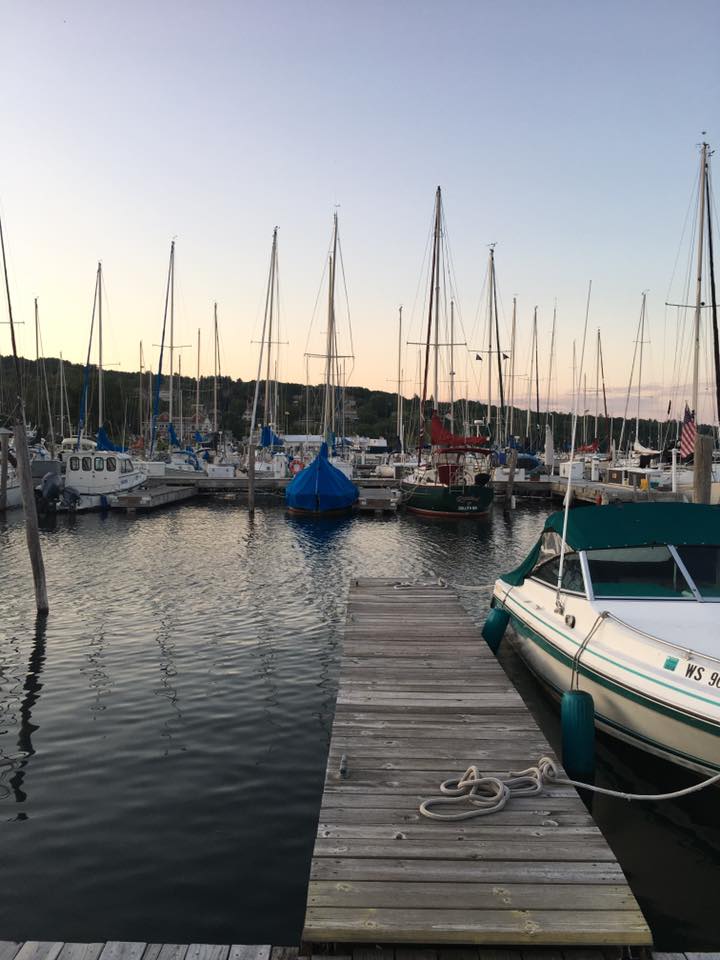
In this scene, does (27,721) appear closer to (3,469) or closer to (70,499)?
(70,499)

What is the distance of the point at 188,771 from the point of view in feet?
28.0

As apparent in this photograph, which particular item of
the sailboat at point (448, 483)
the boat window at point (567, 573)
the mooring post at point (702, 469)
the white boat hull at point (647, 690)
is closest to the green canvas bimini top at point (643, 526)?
the boat window at point (567, 573)

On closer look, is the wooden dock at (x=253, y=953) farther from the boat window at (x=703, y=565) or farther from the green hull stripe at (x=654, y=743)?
the boat window at (x=703, y=565)

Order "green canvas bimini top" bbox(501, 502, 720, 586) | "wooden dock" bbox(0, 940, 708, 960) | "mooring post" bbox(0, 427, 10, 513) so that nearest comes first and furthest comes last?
"wooden dock" bbox(0, 940, 708, 960)
"green canvas bimini top" bbox(501, 502, 720, 586)
"mooring post" bbox(0, 427, 10, 513)

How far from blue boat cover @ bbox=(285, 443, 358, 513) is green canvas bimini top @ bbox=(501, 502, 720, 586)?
82.5ft

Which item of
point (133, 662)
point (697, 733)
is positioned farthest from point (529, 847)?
point (133, 662)

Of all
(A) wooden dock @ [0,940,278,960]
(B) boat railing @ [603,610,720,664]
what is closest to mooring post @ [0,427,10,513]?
(B) boat railing @ [603,610,720,664]

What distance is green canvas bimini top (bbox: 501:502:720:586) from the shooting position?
9.53 meters

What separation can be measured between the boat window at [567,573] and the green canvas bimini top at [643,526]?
0.83 ft

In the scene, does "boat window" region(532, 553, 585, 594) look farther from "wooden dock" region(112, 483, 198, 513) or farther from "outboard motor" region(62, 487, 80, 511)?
"outboard motor" region(62, 487, 80, 511)

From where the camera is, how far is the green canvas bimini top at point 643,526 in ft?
31.3

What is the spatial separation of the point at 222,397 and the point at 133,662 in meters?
135

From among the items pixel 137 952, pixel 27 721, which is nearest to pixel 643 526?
pixel 137 952

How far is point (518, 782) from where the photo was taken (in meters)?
6.06
